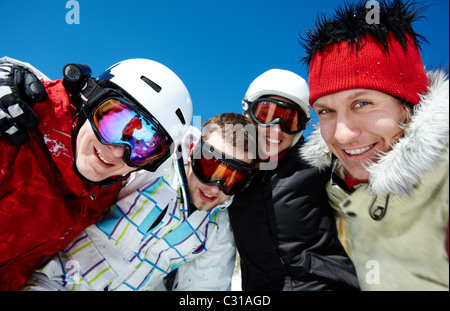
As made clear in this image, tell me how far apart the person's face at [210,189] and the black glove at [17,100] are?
137cm

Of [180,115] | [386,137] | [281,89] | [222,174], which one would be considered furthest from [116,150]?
[281,89]

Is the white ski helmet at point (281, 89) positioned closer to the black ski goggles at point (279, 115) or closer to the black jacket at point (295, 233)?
the black ski goggles at point (279, 115)

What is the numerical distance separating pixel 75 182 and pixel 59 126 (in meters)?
0.42

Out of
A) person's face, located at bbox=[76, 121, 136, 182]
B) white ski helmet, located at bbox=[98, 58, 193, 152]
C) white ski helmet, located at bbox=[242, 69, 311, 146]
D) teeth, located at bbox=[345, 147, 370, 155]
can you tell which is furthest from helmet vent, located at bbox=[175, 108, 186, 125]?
teeth, located at bbox=[345, 147, 370, 155]

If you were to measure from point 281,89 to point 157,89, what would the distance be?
60.3 inches

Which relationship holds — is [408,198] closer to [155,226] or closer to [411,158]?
[411,158]

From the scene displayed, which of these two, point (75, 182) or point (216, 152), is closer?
point (75, 182)

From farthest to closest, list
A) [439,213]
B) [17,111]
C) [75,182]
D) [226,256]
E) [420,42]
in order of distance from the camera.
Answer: [226,256] < [75,182] < [420,42] < [17,111] < [439,213]

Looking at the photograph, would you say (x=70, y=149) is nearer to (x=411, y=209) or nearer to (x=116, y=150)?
(x=116, y=150)

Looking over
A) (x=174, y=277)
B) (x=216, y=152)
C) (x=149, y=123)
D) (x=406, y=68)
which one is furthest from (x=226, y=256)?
(x=406, y=68)

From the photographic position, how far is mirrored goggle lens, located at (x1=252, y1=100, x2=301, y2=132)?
306 cm

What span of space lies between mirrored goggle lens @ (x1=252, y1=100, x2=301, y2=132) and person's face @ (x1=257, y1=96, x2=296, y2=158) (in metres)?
0.10

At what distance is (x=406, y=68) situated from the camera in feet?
5.46

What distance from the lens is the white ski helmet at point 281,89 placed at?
3156mm
